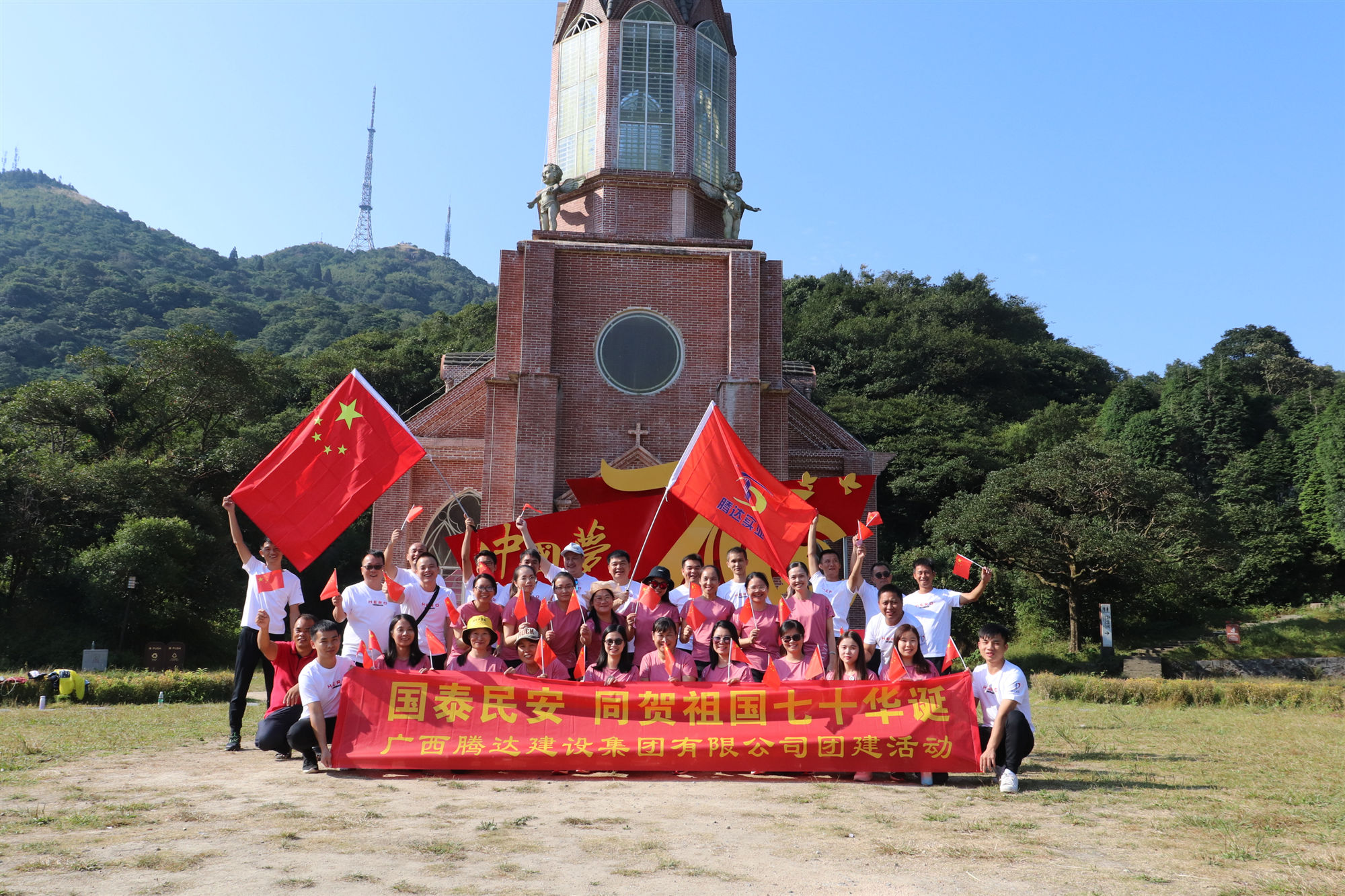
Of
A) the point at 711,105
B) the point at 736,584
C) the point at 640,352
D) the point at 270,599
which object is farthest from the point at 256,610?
the point at 711,105

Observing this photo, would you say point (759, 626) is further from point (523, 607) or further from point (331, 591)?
point (331, 591)

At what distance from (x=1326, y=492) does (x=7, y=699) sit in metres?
42.0

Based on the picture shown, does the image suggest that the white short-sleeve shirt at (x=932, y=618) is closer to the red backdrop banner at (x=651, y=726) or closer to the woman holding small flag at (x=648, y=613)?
the red backdrop banner at (x=651, y=726)

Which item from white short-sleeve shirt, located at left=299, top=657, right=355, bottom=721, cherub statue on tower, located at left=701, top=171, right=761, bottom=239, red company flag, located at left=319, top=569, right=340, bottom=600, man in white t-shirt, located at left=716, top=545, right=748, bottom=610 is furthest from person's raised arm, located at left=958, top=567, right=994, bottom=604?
cherub statue on tower, located at left=701, top=171, right=761, bottom=239

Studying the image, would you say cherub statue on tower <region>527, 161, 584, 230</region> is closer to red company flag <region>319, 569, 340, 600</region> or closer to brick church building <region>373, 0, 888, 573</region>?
brick church building <region>373, 0, 888, 573</region>

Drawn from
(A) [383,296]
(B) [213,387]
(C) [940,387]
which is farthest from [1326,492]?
(A) [383,296]

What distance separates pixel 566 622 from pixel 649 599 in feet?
2.49

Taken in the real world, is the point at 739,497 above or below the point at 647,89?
below

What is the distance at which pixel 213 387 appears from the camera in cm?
3975

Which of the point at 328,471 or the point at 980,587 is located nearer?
the point at 980,587

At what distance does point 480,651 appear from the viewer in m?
8.35

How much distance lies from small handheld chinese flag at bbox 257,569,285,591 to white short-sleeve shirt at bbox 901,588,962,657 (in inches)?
211

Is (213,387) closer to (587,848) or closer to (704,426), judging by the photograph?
(704,426)

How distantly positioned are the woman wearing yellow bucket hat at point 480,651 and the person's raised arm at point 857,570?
3.19m
